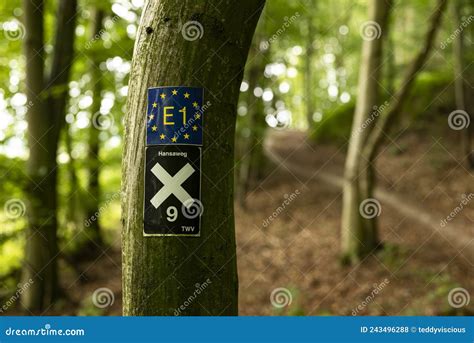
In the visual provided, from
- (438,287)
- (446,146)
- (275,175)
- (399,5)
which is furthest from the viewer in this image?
(275,175)

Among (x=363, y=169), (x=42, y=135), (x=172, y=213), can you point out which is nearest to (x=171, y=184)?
(x=172, y=213)

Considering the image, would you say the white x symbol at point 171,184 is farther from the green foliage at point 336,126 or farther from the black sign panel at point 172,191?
the green foliage at point 336,126

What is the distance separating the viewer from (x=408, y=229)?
1010 centimetres

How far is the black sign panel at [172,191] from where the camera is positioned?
2.29 meters

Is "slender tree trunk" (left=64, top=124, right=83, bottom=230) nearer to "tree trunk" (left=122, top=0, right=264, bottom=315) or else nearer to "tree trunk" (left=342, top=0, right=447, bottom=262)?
"tree trunk" (left=342, top=0, right=447, bottom=262)

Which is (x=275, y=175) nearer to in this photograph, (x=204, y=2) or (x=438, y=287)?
(x=438, y=287)

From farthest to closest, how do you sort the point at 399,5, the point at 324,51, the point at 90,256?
the point at 324,51 → the point at 399,5 → the point at 90,256

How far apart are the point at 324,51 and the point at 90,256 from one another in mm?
18398

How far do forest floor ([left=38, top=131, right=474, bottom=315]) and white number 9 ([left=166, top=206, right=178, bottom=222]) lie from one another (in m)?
5.22

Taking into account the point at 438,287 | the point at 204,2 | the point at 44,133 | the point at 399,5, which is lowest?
the point at 438,287

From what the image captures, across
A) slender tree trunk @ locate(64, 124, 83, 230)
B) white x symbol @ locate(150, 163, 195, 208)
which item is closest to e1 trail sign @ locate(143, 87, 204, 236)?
white x symbol @ locate(150, 163, 195, 208)

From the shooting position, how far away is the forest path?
9195mm

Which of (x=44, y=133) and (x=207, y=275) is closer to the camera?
(x=207, y=275)

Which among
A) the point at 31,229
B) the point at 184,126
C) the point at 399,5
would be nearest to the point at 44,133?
the point at 31,229
